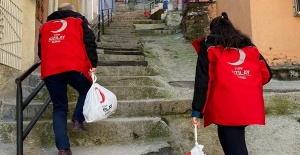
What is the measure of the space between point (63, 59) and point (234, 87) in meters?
1.62

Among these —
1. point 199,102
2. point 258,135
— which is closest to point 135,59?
point 258,135

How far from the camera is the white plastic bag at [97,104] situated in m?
2.88

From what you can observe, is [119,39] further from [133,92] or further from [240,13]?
[133,92]

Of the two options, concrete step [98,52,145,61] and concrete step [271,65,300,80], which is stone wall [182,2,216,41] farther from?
concrete step [271,65,300,80]

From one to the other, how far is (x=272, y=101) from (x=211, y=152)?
1.46m

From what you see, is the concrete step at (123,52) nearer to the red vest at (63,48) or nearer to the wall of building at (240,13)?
the wall of building at (240,13)

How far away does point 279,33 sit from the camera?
20.1 feet

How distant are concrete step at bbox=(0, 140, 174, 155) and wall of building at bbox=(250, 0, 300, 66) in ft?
12.0

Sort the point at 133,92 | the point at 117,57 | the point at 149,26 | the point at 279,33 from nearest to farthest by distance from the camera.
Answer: the point at 133,92
the point at 279,33
the point at 117,57
the point at 149,26

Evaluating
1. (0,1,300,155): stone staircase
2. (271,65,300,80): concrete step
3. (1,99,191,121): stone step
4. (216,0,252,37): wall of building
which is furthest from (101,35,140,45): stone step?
(1,99,191,121): stone step

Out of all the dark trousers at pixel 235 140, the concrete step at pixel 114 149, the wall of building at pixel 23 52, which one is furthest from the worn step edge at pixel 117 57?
the dark trousers at pixel 235 140

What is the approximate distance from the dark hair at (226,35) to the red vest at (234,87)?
0.05 meters

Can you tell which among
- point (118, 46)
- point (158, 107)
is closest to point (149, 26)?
point (118, 46)

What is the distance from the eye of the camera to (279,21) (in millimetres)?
6129
